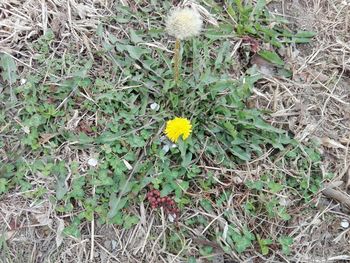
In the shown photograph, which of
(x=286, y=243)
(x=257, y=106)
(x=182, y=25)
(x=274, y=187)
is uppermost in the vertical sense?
(x=182, y=25)

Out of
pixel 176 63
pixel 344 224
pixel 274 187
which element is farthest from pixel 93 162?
pixel 344 224

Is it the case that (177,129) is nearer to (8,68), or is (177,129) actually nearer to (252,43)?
(252,43)

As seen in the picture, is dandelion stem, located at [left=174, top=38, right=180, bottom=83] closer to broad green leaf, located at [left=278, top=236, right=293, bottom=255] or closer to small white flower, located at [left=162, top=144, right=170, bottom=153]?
small white flower, located at [left=162, top=144, right=170, bottom=153]

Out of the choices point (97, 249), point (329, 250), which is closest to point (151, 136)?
point (97, 249)

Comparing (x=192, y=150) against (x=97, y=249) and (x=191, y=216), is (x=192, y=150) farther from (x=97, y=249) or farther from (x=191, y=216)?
(x=97, y=249)

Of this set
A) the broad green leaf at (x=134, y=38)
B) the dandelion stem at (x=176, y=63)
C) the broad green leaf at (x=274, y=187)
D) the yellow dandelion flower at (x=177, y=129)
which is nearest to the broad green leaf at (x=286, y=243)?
the broad green leaf at (x=274, y=187)

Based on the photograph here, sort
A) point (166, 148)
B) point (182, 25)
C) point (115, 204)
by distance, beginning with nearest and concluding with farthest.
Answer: point (182, 25) < point (115, 204) < point (166, 148)
